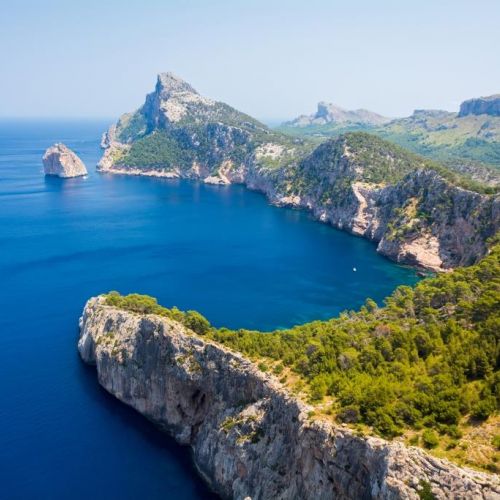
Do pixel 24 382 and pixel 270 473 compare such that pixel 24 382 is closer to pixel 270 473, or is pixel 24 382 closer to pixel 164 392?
pixel 164 392

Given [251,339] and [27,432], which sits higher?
[251,339]

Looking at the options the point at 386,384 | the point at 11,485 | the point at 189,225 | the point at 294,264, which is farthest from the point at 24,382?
the point at 189,225

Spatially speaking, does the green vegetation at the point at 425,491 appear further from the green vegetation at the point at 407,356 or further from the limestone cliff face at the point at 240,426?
the green vegetation at the point at 407,356

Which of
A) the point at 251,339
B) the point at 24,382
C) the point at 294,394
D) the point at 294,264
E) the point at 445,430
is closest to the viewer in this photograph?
the point at 445,430

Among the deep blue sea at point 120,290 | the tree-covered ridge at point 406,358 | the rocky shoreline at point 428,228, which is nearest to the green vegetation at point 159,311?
the tree-covered ridge at point 406,358

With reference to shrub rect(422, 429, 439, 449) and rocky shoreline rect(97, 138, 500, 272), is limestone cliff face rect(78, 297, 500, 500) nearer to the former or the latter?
shrub rect(422, 429, 439, 449)

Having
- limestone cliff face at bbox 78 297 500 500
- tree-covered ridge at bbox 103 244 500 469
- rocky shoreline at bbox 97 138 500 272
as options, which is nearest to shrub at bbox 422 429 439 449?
tree-covered ridge at bbox 103 244 500 469
